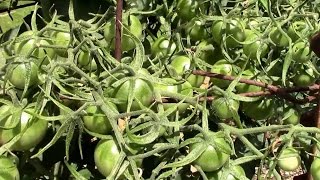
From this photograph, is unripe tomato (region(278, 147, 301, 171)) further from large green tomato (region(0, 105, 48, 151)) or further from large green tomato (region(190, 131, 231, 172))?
large green tomato (region(0, 105, 48, 151))

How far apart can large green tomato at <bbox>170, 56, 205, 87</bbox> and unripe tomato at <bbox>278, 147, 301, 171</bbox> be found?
175 millimetres

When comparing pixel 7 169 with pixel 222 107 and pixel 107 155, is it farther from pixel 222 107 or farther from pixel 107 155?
pixel 222 107

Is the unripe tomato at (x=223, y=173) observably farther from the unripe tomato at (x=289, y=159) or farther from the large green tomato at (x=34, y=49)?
the large green tomato at (x=34, y=49)

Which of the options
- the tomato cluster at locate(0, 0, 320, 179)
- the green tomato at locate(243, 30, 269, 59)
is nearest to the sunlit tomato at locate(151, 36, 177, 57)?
the tomato cluster at locate(0, 0, 320, 179)

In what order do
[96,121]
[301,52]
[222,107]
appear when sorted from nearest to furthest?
[96,121] → [222,107] → [301,52]

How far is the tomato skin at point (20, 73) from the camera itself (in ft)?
2.37

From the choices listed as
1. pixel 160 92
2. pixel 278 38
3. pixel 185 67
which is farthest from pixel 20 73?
pixel 278 38

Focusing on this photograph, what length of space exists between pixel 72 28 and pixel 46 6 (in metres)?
0.39

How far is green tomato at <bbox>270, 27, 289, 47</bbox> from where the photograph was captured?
94 centimetres

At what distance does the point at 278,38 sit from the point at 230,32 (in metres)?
0.08

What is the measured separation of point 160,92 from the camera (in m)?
0.78

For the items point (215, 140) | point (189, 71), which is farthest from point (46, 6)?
point (215, 140)

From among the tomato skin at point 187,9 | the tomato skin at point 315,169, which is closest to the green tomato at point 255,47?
the tomato skin at point 187,9

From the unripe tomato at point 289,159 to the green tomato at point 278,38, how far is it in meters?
0.19
